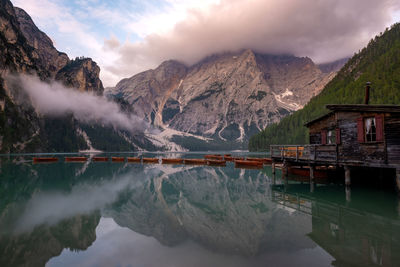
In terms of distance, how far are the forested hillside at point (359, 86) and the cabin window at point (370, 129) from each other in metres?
88.8

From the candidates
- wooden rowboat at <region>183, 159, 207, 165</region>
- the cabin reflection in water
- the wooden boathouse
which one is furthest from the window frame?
wooden rowboat at <region>183, 159, 207, 165</region>

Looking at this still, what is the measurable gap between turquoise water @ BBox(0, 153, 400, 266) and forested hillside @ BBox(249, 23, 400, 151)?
98.4 meters

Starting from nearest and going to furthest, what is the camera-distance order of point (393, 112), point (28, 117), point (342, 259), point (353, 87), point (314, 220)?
1. point (342, 259)
2. point (314, 220)
3. point (393, 112)
4. point (353, 87)
5. point (28, 117)

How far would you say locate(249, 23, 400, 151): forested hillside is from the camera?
4169 inches

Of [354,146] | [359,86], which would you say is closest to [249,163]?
[354,146]

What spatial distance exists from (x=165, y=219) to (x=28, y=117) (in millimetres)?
223213

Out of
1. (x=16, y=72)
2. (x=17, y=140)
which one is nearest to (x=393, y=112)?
(x=17, y=140)

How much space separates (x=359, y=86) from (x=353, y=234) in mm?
129963

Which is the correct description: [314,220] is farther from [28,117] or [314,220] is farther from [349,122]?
[28,117]

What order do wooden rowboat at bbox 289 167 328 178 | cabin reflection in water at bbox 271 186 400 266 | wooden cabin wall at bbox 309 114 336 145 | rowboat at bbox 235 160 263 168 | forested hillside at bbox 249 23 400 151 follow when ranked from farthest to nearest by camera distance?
1. forested hillside at bbox 249 23 400 151
2. rowboat at bbox 235 160 263 168
3. wooden rowboat at bbox 289 167 328 178
4. wooden cabin wall at bbox 309 114 336 145
5. cabin reflection in water at bbox 271 186 400 266

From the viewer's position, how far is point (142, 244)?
11.5m

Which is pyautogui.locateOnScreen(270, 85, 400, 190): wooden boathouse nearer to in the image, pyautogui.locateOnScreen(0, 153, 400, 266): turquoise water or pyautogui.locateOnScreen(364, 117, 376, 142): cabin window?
pyautogui.locateOnScreen(364, 117, 376, 142): cabin window

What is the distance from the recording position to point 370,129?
22.1 meters

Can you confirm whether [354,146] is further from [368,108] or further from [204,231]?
[204,231]
